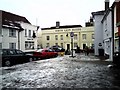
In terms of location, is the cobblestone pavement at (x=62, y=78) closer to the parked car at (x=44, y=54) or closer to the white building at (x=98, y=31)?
the parked car at (x=44, y=54)

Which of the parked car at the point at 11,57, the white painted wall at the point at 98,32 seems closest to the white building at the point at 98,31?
the white painted wall at the point at 98,32

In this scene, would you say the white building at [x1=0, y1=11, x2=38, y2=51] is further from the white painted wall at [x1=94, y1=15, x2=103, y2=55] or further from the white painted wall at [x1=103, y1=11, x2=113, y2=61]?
the white painted wall at [x1=103, y1=11, x2=113, y2=61]

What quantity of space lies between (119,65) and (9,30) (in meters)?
21.2

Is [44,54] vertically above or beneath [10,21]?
beneath

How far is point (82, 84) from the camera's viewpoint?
8109mm

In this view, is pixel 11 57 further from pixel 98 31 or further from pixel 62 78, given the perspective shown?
pixel 98 31

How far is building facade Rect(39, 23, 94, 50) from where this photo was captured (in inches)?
2101

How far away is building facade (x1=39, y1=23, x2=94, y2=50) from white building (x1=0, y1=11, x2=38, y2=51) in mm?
16980

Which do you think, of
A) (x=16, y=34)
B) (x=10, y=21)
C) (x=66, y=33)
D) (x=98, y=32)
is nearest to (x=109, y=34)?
(x=98, y=32)

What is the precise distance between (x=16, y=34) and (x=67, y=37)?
24.2m

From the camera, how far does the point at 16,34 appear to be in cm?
3306

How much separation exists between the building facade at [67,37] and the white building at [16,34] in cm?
1698

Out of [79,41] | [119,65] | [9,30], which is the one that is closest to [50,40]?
[79,41]

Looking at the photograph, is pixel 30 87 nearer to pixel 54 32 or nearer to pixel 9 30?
pixel 9 30
